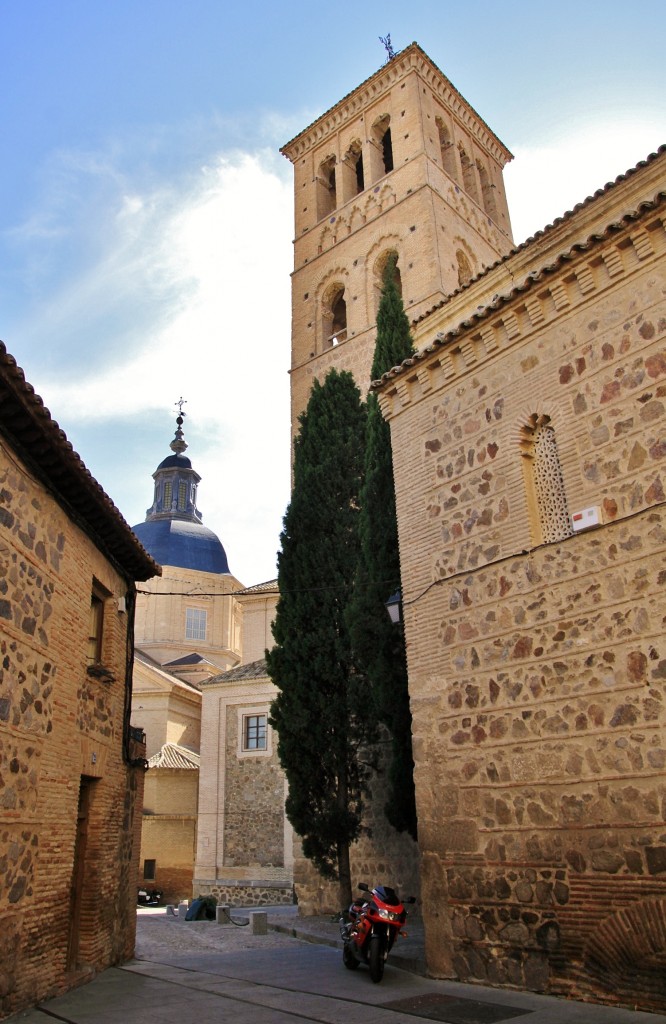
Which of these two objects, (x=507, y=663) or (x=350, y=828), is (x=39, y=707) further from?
(x=350, y=828)

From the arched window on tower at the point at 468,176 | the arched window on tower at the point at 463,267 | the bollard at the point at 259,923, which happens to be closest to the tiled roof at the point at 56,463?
the bollard at the point at 259,923

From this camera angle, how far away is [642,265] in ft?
21.8

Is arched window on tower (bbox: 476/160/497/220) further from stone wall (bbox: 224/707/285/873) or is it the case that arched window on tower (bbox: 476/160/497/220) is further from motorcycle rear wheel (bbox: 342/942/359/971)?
motorcycle rear wheel (bbox: 342/942/359/971)

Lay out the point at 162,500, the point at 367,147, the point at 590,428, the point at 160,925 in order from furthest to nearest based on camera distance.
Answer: the point at 162,500 → the point at 367,147 → the point at 160,925 → the point at 590,428

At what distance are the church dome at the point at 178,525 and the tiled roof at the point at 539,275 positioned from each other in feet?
99.3

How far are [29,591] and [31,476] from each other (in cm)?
104

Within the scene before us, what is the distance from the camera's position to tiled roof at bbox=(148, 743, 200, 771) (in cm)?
2470

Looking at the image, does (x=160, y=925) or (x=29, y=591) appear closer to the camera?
(x=29, y=591)

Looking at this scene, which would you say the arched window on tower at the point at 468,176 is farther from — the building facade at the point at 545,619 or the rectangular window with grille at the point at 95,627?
the rectangular window with grille at the point at 95,627

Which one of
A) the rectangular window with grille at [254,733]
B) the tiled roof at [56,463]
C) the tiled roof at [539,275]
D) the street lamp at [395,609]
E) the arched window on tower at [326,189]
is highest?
the arched window on tower at [326,189]

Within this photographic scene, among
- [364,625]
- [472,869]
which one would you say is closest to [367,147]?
[364,625]

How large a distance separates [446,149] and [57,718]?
22.3 meters

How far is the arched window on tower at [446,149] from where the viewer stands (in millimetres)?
23641

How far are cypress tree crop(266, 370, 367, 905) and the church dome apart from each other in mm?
22993
